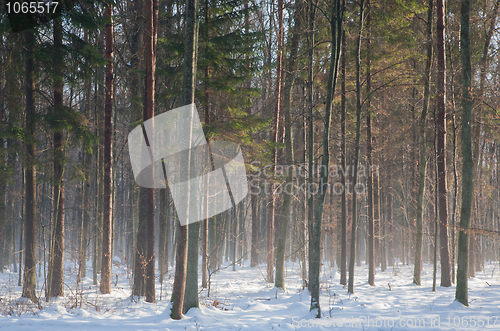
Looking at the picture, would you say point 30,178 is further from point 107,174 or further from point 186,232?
point 186,232

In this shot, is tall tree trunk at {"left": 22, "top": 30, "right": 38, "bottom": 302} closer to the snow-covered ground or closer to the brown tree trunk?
the brown tree trunk

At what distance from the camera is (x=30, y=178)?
9641mm

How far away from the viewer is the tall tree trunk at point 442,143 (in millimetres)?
11711

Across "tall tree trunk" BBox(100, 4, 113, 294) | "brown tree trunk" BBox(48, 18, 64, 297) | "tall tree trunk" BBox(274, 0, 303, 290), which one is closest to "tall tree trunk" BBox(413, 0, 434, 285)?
"tall tree trunk" BBox(274, 0, 303, 290)

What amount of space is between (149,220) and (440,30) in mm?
12712

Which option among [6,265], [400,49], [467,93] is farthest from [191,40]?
[6,265]

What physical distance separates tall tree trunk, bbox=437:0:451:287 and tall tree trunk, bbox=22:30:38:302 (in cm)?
1373

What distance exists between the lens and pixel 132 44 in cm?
1268

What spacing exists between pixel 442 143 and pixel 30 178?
1445 cm

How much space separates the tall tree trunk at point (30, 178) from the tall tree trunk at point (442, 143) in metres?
13.7

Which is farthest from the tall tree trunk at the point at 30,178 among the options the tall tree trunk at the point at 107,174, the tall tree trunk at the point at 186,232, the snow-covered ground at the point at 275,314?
the tall tree trunk at the point at 186,232

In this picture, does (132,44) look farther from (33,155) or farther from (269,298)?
(269,298)

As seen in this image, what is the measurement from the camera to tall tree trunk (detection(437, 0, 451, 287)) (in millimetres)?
11711

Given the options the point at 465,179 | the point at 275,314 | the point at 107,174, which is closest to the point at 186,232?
the point at 275,314
